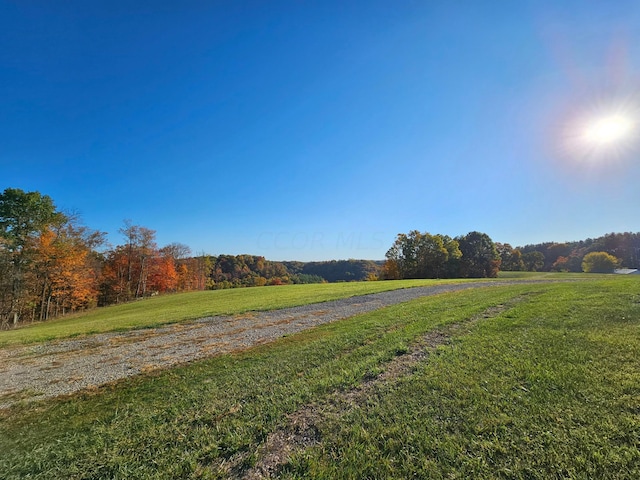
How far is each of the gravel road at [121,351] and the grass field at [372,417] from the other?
0.99 meters

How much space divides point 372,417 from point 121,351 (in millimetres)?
8574

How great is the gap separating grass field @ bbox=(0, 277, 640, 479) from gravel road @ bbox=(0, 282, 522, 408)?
3.24ft

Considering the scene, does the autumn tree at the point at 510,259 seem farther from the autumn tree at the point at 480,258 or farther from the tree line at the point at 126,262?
the autumn tree at the point at 480,258

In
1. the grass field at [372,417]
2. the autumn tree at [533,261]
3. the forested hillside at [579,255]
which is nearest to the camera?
the grass field at [372,417]

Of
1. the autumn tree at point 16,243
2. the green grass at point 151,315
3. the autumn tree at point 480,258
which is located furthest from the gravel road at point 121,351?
the autumn tree at point 480,258

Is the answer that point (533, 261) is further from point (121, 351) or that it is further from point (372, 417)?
point (121, 351)

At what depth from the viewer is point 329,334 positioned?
28.2 ft

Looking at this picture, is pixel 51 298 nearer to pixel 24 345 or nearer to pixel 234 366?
pixel 24 345

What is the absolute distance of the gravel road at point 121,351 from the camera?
19.5ft

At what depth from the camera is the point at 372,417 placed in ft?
11.6

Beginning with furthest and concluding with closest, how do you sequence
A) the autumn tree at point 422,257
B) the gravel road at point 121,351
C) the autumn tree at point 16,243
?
1. the autumn tree at point 422,257
2. the autumn tree at point 16,243
3. the gravel road at point 121,351

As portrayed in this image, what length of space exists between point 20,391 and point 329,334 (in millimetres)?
7265

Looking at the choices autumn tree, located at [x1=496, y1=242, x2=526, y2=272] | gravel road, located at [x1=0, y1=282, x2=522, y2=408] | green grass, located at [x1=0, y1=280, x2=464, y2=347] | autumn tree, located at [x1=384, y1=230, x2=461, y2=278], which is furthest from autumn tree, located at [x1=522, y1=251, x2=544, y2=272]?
gravel road, located at [x1=0, y1=282, x2=522, y2=408]

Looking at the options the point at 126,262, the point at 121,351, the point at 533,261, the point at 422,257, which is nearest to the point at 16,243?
the point at 126,262
